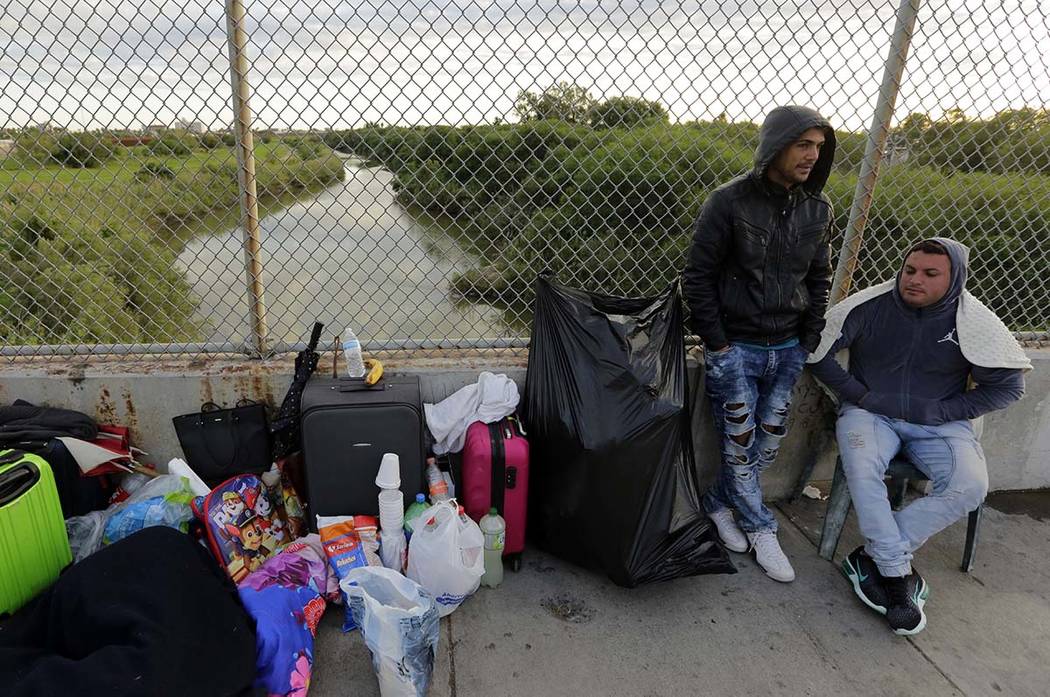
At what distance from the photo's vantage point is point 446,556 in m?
2.13

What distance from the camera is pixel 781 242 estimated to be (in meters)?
2.31

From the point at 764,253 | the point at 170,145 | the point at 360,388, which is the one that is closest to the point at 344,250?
the point at 170,145

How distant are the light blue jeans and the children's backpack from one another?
221 centimetres

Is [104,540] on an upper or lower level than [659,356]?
lower

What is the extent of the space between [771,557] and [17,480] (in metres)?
2.67

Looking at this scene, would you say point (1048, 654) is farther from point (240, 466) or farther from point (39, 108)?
point (39, 108)

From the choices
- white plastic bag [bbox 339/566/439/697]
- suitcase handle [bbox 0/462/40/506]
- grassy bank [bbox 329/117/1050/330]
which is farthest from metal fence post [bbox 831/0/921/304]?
suitcase handle [bbox 0/462/40/506]

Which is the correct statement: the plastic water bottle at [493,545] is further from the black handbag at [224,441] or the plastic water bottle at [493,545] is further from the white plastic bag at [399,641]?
the black handbag at [224,441]

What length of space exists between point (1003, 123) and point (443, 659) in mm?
3328

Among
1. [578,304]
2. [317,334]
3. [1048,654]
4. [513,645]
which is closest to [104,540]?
[317,334]

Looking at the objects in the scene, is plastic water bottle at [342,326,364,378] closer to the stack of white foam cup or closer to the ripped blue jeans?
the stack of white foam cup

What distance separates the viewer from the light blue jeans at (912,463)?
2.34 meters

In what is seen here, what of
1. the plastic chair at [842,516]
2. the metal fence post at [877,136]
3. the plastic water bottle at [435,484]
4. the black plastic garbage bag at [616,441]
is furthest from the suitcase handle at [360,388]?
the metal fence post at [877,136]

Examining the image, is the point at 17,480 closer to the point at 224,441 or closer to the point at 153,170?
the point at 224,441
